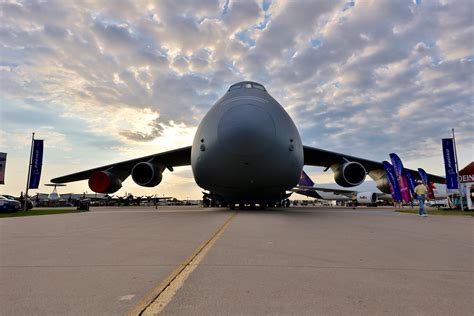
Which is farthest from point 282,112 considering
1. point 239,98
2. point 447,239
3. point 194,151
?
point 447,239

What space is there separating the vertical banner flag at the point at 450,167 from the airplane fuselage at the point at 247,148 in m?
9.13

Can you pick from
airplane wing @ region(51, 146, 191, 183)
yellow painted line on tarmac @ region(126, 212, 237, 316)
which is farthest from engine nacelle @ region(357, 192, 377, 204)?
yellow painted line on tarmac @ region(126, 212, 237, 316)

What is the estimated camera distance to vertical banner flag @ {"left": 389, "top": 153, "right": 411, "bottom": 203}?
20208 mm

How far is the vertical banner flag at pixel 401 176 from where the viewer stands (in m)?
20.2

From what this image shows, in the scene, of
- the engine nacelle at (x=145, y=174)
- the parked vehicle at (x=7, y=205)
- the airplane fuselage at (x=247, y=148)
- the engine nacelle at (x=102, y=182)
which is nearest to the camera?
the airplane fuselage at (x=247, y=148)

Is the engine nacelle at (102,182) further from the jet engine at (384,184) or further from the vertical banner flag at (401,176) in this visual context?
the vertical banner flag at (401,176)

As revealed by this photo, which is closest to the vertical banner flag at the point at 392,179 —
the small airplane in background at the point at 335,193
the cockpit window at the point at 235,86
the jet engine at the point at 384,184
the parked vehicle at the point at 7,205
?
the jet engine at the point at 384,184

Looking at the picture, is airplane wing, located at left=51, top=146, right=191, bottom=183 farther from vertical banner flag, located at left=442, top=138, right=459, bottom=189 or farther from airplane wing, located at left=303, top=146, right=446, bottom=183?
vertical banner flag, located at left=442, top=138, right=459, bottom=189

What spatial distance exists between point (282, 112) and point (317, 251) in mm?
8290

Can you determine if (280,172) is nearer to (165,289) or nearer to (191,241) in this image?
(191,241)

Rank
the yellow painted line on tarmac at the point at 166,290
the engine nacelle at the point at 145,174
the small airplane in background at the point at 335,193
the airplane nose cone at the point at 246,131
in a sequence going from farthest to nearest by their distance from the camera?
the small airplane in background at the point at 335,193 < the engine nacelle at the point at 145,174 < the airplane nose cone at the point at 246,131 < the yellow painted line on tarmac at the point at 166,290

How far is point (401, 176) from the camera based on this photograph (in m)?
20.5

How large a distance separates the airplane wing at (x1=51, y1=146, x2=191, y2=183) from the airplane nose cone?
6.69m

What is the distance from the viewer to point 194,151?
39.3 ft
